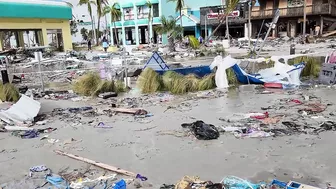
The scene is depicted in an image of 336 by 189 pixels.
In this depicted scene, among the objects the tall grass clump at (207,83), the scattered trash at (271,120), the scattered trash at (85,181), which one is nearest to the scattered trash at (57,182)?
the scattered trash at (85,181)

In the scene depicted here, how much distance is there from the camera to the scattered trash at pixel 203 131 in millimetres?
5566

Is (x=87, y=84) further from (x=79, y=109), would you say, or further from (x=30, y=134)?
(x=30, y=134)

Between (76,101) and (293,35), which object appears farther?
(293,35)

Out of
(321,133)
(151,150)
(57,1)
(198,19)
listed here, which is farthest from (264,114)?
(198,19)

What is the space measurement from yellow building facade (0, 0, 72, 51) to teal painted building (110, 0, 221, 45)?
41.0 feet

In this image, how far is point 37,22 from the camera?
30125mm

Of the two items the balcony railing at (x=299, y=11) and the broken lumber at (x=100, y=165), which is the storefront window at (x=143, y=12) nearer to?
the balcony railing at (x=299, y=11)

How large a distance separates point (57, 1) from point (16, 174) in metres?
30.3

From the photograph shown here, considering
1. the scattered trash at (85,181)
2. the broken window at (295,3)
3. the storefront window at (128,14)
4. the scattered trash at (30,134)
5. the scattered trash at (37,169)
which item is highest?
the storefront window at (128,14)

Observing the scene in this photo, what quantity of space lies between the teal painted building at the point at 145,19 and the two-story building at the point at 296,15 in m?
8.10

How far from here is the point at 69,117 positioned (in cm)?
765

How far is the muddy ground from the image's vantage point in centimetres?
421

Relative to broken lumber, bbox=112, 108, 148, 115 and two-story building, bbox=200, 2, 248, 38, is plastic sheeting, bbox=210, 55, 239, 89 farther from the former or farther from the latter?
two-story building, bbox=200, 2, 248, 38

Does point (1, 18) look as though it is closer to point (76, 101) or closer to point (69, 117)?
point (76, 101)
